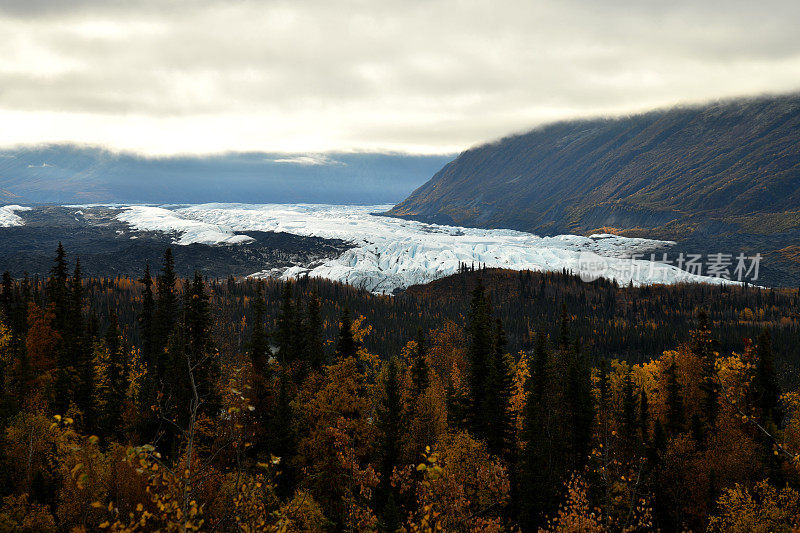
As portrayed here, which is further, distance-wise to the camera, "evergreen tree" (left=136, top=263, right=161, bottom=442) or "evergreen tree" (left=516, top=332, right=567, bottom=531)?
"evergreen tree" (left=136, top=263, right=161, bottom=442)

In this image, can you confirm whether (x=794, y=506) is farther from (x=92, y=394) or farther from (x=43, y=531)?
(x=92, y=394)

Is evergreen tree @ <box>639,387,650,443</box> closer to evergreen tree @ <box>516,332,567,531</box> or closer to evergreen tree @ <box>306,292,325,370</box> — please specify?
evergreen tree @ <box>516,332,567,531</box>

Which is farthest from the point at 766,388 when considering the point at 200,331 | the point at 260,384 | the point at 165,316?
the point at 165,316

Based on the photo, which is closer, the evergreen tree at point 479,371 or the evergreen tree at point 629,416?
the evergreen tree at point 479,371

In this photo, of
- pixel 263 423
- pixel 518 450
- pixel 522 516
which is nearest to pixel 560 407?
pixel 518 450

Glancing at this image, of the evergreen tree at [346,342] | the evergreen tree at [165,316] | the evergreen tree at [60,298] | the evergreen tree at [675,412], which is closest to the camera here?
the evergreen tree at [346,342]

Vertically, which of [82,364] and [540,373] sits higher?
[540,373]

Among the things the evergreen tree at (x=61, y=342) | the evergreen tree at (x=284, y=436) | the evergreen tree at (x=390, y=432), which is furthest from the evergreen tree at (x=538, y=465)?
the evergreen tree at (x=61, y=342)

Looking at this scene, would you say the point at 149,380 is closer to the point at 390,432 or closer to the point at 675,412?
the point at 390,432

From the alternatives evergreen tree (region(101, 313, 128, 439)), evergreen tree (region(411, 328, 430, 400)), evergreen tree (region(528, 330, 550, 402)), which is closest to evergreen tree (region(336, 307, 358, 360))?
evergreen tree (region(411, 328, 430, 400))

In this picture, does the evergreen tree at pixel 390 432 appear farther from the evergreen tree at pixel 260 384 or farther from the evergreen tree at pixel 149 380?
the evergreen tree at pixel 149 380

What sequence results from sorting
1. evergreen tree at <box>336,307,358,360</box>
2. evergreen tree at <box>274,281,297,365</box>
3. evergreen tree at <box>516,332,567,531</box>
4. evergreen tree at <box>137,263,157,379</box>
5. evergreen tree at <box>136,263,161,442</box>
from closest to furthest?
evergreen tree at <box>516,332,567,531</box> → evergreen tree at <box>336,307,358,360</box> → evergreen tree at <box>136,263,161,442</box> → evergreen tree at <box>274,281,297,365</box> → evergreen tree at <box>137,263,157,379</box>
